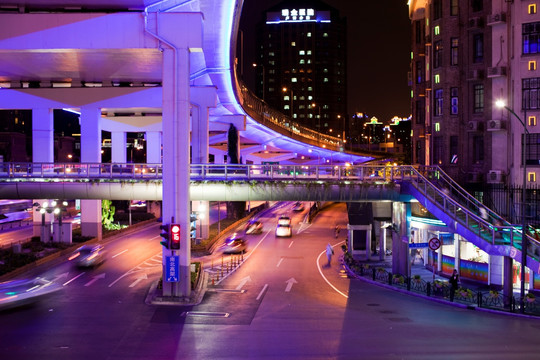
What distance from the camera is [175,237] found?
2427cm

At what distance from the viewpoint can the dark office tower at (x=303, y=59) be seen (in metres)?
181

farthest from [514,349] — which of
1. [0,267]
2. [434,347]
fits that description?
[0,267]

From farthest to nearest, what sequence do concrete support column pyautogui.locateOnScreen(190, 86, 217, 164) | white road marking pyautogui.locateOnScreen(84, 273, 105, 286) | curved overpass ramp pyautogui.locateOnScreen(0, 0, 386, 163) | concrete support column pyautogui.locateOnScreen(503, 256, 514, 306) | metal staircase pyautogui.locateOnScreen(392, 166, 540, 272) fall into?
concrete support column pyautogui.locateOnScreen(190, 86, 217, 164) < white road marking pyautogui.locateOnScreen(84, 273, 105, 286) < curved overpass ramp pyautogui.locateOnScreen(0, 0, 386, 163) < metal staircase pyautogui.locateOnScreen(392, 166, 540, 272) < concrete support column pyautogui.locateOnScreen(503, 256, 514, 306)

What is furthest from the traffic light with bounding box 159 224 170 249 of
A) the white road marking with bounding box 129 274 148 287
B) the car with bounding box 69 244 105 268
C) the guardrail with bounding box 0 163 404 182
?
the car with bounding box 69 244 105 268

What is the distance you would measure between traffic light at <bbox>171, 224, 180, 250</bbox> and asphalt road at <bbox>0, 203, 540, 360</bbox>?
272cm

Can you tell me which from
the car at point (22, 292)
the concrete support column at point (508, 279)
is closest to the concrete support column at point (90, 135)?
the car at point (22, 292)

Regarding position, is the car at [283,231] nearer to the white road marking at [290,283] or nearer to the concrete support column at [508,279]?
the white road marking at [290,283]

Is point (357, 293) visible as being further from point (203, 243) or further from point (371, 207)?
point (203, 243)

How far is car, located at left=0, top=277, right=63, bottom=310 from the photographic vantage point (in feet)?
70.0

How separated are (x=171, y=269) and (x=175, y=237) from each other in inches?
57.7

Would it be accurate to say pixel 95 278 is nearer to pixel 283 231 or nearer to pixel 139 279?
pixel 139 279

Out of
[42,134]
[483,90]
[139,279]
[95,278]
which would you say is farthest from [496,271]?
[42,134]

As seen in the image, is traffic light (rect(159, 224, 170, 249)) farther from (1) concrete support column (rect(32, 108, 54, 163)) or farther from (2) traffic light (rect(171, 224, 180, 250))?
(1) concrete support column (rect(32, 108, 54, 163))

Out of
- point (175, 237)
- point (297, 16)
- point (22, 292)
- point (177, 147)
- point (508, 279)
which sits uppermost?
point (297, 16)
